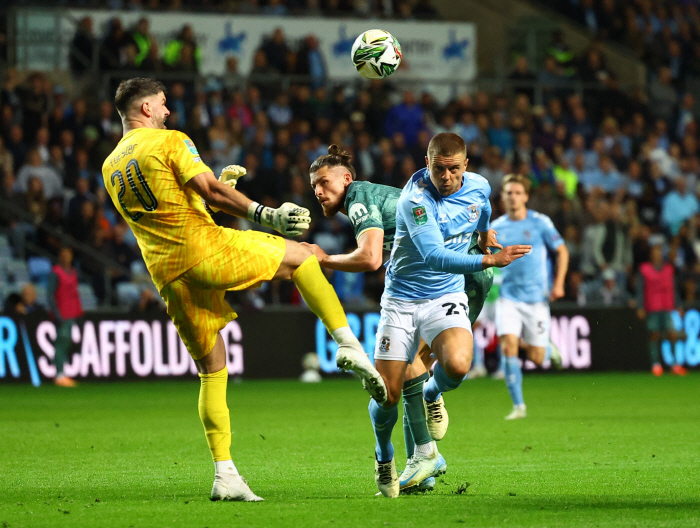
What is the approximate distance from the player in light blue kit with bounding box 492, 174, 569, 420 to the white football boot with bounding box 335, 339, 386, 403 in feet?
19.4

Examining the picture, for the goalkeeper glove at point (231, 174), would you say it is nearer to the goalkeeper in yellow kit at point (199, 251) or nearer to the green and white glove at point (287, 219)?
the goalkeeper in yellow kit at point (199, 251)

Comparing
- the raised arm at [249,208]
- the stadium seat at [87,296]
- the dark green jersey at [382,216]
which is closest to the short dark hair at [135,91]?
the raised arm at [249,208]

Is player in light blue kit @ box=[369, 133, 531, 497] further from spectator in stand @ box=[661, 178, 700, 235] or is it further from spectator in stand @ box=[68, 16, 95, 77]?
spectator in stand @ box=[661, 178, 700, 235]

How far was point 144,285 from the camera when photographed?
1823 cm

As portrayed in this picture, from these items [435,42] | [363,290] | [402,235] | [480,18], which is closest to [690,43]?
[480,18]

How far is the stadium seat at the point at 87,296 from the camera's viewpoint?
18.3 meters

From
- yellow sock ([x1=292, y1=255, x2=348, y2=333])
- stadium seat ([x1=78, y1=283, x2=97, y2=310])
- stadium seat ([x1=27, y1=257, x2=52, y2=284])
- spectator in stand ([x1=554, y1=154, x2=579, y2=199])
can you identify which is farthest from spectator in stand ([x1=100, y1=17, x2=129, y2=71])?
yellow sock ([x1=292, y1=255, x2=348, y2=333])

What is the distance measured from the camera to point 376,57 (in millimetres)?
8648

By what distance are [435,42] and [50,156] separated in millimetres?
8573

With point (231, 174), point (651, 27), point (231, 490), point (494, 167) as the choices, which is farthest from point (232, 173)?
point (651, 27)

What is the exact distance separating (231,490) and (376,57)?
3.71 m

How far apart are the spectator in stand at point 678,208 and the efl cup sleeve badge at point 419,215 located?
1579cm

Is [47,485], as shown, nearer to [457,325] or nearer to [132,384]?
[457,325]

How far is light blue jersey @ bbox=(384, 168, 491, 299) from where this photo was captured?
6.95m
